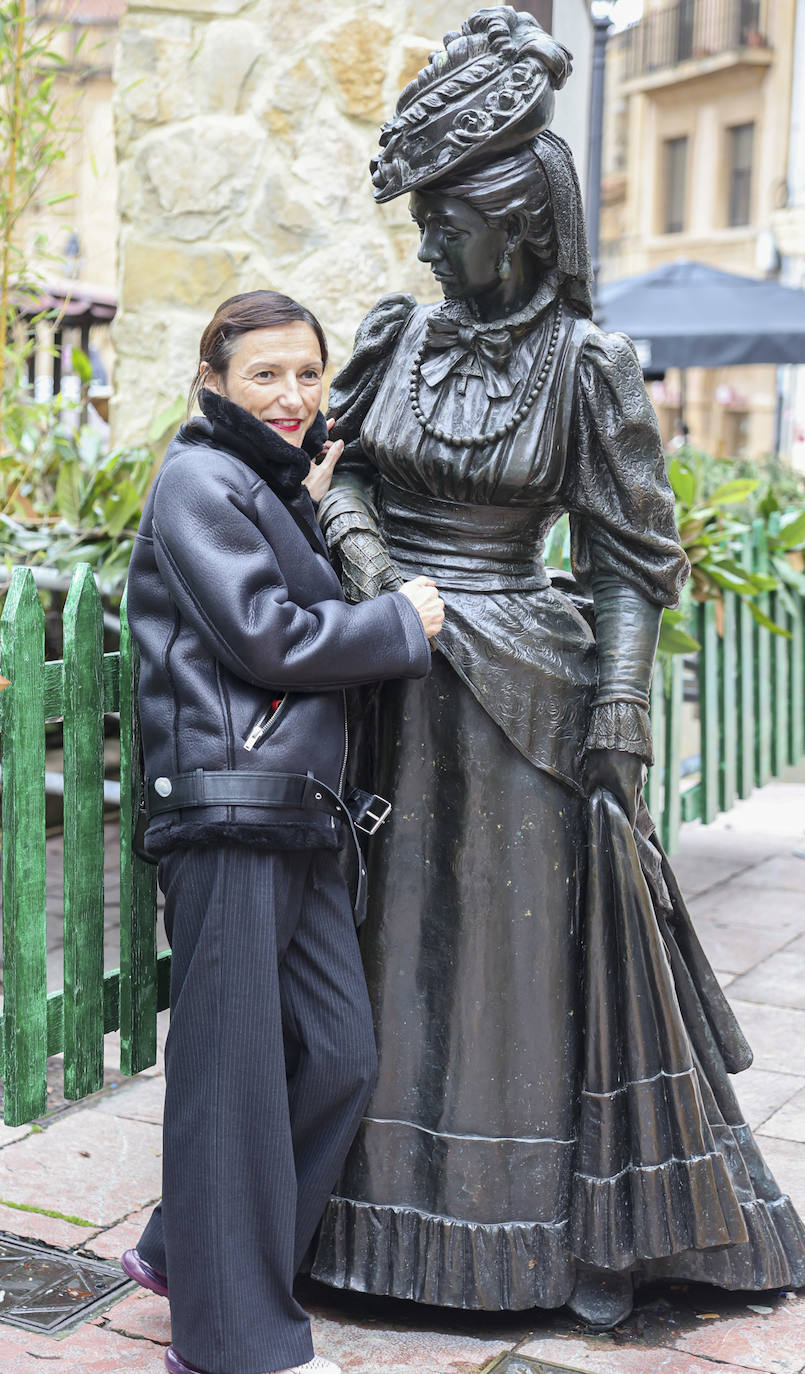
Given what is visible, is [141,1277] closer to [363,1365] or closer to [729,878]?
[363,1365]

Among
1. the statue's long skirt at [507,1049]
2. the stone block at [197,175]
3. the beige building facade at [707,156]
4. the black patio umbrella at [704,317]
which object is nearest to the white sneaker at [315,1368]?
the statue's long skirt at [507,1049]

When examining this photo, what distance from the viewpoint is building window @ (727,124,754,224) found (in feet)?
98.8

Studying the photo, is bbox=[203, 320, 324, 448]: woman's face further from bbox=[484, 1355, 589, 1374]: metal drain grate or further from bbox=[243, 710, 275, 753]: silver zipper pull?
bbox=[484, 1355, 589, 1374]: metal drain grate

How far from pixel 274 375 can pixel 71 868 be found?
1.17 metres

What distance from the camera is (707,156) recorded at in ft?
101

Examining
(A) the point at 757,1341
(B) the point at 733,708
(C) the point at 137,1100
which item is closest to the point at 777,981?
(B) the point at 733,708

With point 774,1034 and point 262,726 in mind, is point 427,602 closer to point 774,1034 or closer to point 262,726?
point 262,726

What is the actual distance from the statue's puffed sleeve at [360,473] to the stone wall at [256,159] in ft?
7.90

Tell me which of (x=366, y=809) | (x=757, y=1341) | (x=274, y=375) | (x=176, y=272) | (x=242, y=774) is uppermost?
(x=176, y=272)

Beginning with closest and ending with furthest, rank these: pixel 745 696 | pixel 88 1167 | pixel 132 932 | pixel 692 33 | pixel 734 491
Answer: pixel 132 932 → pixel 88 1167 → pixel 734 491 → pixel 745 696 → pixel 692 33

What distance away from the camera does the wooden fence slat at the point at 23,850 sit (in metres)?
2.98

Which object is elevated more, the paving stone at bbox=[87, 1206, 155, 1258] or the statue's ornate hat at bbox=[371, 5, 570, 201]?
the statue's ornate hat at bbox=[371, 5, 570, 201]

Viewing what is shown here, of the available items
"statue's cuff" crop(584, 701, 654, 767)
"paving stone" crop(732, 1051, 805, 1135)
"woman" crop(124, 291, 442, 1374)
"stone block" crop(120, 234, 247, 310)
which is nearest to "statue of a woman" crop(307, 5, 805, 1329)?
"statue's cuff" crop(584, 701, 654, 767)

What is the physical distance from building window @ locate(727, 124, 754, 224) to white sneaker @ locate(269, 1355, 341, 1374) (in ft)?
98.5
